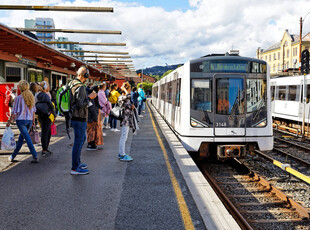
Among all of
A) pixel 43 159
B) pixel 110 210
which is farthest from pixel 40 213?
pixel 43 159

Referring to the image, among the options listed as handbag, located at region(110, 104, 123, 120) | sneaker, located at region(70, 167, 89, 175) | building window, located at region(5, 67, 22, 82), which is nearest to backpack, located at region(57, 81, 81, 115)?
sneaker, located at region(70, 167, 89, 175)

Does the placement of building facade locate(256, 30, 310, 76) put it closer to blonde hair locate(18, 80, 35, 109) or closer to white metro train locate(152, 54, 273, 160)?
white metro train locate(152, 54, 273, 160)

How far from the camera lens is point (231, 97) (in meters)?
7.68

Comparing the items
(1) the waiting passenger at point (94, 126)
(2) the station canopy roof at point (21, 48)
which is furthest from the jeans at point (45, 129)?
(2) the station canopy roof at point (21, 48)

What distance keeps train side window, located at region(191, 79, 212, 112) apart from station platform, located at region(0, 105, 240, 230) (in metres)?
1.41

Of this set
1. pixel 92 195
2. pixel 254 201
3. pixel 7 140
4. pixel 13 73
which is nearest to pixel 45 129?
pixel 7 140

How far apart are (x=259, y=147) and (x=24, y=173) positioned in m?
5.41

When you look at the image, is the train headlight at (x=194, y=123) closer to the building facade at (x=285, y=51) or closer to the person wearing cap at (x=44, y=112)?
the person wearing cap at (x=44, y=112)

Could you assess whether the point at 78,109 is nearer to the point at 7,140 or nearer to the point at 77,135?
the point at 77,135

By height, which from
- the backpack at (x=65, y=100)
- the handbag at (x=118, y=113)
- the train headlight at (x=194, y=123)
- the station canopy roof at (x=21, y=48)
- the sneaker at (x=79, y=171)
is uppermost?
the station canopy roof at (x=21, y=48)

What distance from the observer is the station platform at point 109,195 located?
12.0 ft

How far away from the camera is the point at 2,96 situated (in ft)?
39.9

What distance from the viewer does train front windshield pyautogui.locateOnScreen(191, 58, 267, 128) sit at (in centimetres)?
763

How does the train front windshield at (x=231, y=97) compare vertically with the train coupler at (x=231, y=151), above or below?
above
